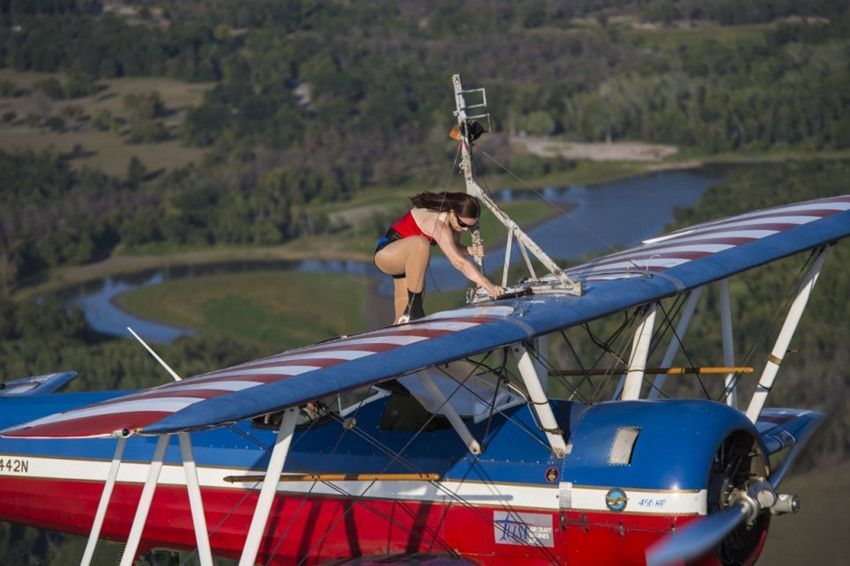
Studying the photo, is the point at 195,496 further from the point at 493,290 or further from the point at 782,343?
the point at 782,343

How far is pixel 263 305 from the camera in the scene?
4981 cm

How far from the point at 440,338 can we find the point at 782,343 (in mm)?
4090

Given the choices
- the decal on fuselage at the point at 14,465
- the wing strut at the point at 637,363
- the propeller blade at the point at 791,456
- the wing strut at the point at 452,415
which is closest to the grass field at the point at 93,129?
the decal on fuselage at the point at 14,465

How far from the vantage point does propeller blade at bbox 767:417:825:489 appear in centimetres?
1373

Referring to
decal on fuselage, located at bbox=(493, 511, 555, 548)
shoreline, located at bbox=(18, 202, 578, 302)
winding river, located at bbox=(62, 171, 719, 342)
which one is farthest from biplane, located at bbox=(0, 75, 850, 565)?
shoreline, located at bbox=(18, 202, 578, 302)

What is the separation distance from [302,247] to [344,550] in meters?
45.3

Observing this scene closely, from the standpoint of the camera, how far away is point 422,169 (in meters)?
69.6

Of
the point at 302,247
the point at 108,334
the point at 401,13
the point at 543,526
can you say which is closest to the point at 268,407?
the point at 543,526

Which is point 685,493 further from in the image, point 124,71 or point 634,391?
point 124,71

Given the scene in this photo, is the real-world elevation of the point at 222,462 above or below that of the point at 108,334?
above

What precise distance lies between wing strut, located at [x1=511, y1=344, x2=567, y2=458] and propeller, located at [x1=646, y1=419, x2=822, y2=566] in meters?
1.05

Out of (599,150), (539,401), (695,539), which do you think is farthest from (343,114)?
(695,539)

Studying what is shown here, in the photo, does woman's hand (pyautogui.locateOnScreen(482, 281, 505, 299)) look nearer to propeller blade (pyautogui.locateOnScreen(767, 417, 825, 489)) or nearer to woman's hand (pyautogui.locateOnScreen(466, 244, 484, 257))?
woman's hand (pyautogui.locateOnScreen(466, 244, 484, 257))

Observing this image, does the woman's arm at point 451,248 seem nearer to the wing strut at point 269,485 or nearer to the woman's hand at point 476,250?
the woman's hand at point 476,250
